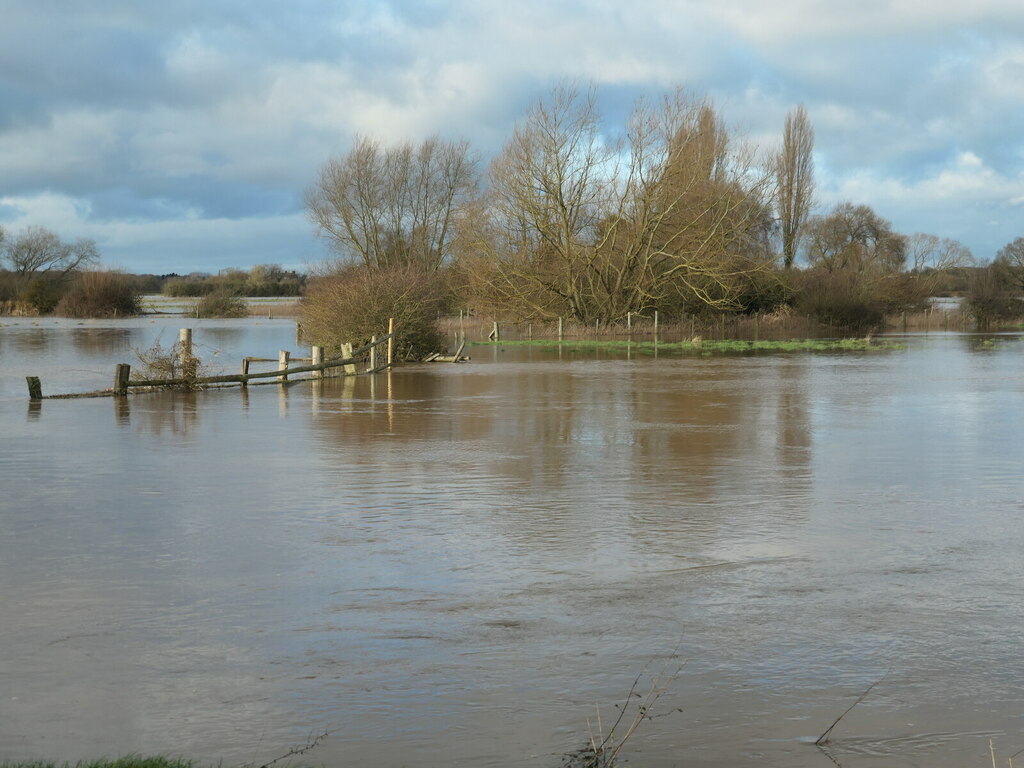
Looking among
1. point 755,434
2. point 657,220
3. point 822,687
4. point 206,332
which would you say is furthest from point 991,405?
point 206,332

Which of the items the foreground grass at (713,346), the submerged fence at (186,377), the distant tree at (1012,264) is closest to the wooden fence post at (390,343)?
the submerged fence at (186,377)

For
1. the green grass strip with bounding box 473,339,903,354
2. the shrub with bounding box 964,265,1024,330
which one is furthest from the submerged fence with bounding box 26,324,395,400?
the shrub with bounding box 964,265,1024,330

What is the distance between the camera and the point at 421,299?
3581 cm

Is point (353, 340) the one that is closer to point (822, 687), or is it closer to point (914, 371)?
point (914, 371)

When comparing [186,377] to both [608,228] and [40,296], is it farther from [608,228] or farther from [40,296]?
[40,296]

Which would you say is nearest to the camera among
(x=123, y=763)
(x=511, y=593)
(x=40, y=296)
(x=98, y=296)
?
(x=123, y=763)

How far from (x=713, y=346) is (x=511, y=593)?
131ft

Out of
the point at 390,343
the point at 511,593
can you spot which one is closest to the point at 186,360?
the point at 390,343

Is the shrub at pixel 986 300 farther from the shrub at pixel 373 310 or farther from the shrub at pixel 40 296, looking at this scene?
the shrub at pixel 40 296

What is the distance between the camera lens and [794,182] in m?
71.4

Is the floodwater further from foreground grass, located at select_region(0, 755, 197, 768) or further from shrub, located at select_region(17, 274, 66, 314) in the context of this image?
shrub, located at select_region(17, 274, 66, 314)

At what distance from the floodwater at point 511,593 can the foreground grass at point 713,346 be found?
26738mm

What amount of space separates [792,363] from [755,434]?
745 inches

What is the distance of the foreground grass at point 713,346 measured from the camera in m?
43.8
